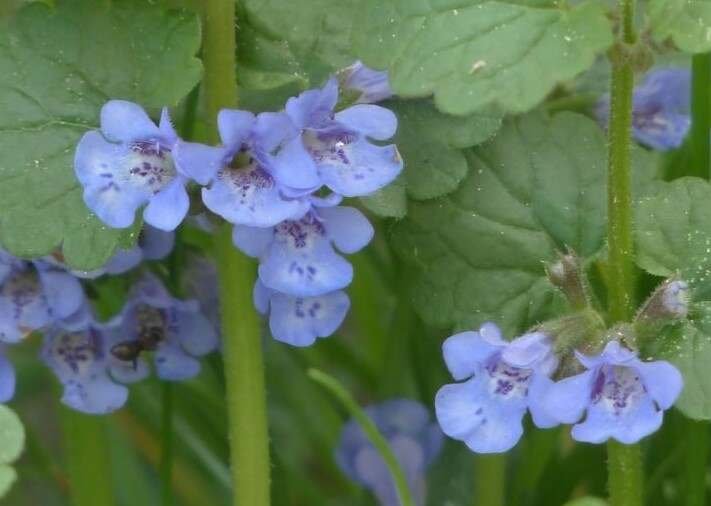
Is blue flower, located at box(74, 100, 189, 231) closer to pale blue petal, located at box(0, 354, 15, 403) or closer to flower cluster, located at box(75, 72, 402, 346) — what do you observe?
flower cluster, located at box(75, 72, 402, 346)

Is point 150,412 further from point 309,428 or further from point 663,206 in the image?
point 663,206

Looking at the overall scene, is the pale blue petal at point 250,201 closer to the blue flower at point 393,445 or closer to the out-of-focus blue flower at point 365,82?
the out-of-focus blue flower at point 365,82

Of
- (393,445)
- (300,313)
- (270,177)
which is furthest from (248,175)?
(393,445)

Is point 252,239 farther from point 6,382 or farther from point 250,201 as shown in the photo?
point 6,382

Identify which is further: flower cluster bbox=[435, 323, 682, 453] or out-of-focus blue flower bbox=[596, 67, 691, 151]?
out-of-focus blue flower bbox=[596, 67, 691, 151]

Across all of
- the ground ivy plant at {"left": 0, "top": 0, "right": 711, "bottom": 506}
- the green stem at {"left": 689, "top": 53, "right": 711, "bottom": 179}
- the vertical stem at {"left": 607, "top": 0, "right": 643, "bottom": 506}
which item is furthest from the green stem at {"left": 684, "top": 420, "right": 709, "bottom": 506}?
the green stem at {"left": 689, "top": 53, "right": 711, "bottom": 179}

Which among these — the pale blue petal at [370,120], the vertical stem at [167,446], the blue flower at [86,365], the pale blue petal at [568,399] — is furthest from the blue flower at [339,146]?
the vertical stem at [167,446]

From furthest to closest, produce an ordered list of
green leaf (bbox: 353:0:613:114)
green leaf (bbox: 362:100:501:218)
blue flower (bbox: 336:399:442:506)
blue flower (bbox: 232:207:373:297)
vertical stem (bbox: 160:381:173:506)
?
blue flower (bbox: 336:399:442:506) < vertical stem (bbox: 160:381:173:506) < green leaf (bbox: 362:100:501:218) < blue flower (bbox: 232:207:373:297) < green leaf (bbox: 353:0:613:114)
